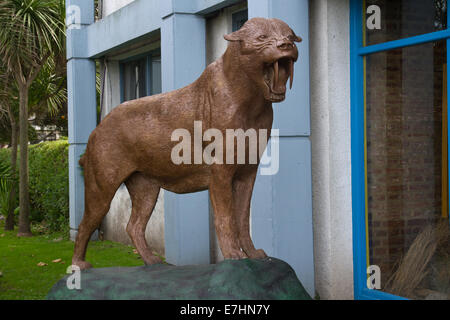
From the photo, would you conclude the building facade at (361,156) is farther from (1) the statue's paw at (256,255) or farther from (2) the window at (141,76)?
(2) the window at (141,76)

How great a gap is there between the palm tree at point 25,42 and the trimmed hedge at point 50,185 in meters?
0.77

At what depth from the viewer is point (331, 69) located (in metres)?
5.62

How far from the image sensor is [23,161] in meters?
10.9

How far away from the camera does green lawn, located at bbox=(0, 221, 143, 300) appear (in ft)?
22.9

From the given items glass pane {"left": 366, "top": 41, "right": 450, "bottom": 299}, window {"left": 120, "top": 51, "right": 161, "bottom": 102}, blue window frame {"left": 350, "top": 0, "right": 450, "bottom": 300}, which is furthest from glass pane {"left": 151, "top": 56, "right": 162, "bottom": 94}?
glass pane {"left": 366, "top": 41, "right": 450, "bottom": 299}

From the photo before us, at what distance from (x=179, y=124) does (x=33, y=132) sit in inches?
668

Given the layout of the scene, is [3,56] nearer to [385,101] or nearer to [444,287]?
[385,101]

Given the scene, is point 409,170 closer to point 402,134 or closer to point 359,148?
point 402,134

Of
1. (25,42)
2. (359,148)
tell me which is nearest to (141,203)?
(359,148)

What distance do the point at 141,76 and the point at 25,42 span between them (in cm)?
243

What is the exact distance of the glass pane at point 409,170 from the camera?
201 inches

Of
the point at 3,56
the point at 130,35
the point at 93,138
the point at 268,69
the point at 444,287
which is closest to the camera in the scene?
the point at 268,69

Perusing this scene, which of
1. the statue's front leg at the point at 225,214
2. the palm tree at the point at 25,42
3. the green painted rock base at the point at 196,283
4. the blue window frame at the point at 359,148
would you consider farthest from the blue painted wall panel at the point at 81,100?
the statue's front leg at the point at 225,214
